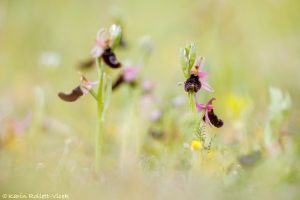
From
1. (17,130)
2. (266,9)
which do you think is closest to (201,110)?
(17,130)

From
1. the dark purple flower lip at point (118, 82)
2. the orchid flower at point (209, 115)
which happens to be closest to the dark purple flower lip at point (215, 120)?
the orchid flower at point (209, 115)

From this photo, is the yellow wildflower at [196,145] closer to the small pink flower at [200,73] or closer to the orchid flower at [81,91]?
the small pink flower at [200,73]

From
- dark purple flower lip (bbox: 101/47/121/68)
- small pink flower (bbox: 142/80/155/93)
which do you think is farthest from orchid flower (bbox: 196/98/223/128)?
small pink flower (bbox: 142/80/155/93)

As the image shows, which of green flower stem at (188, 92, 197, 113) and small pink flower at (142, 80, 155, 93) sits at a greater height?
small pink flower at (142, 80, 155, 93)

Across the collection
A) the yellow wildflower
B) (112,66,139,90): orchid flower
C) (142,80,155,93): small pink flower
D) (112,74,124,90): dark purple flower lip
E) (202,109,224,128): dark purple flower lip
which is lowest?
the yellow wildflower

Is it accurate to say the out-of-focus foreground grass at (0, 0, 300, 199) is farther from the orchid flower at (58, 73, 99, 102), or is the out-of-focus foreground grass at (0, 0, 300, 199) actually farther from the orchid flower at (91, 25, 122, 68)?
the orchid flower at (91, 25, 122, 68)

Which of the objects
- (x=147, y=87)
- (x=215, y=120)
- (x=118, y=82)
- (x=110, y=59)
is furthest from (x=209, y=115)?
(x=147, y=87)

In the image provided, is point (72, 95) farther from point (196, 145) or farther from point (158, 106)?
point (158, 106)
